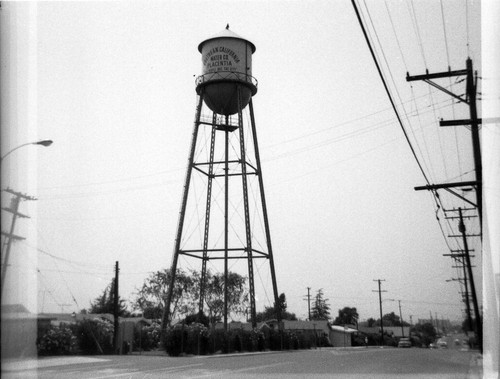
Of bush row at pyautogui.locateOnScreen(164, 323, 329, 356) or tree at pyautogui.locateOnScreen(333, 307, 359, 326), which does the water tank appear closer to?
bush row at pyautogui.locateOnScreen(164, 323, 329, 356)

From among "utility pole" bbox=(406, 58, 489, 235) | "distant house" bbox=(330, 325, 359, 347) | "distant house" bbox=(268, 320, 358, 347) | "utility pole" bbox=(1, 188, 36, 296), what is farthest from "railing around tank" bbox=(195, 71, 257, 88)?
"distant house" bbox=(330, 325, 359, 347)

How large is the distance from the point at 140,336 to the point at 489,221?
2322 cm

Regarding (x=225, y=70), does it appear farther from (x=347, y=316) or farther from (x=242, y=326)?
(x=347, y=316)

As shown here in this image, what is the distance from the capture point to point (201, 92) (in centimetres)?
2661

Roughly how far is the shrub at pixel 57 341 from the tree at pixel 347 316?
98.4 metres

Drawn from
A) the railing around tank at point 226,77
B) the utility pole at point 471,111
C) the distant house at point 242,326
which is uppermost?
the railing around tank at point 226,77

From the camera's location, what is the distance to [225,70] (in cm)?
2573

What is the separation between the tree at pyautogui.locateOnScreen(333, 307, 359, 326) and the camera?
11700 cm

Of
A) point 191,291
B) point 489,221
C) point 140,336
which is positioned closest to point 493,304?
point 489,221

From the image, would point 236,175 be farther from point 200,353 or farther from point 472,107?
point 472,107

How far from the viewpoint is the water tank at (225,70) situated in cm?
2581

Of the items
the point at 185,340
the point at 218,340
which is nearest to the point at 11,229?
the point at 185,340

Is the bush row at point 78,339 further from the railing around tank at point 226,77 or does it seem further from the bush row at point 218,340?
the railing around tank at point 226,77

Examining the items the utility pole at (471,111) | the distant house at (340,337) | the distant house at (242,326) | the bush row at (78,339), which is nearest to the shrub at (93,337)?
the bush row at (78,339)
